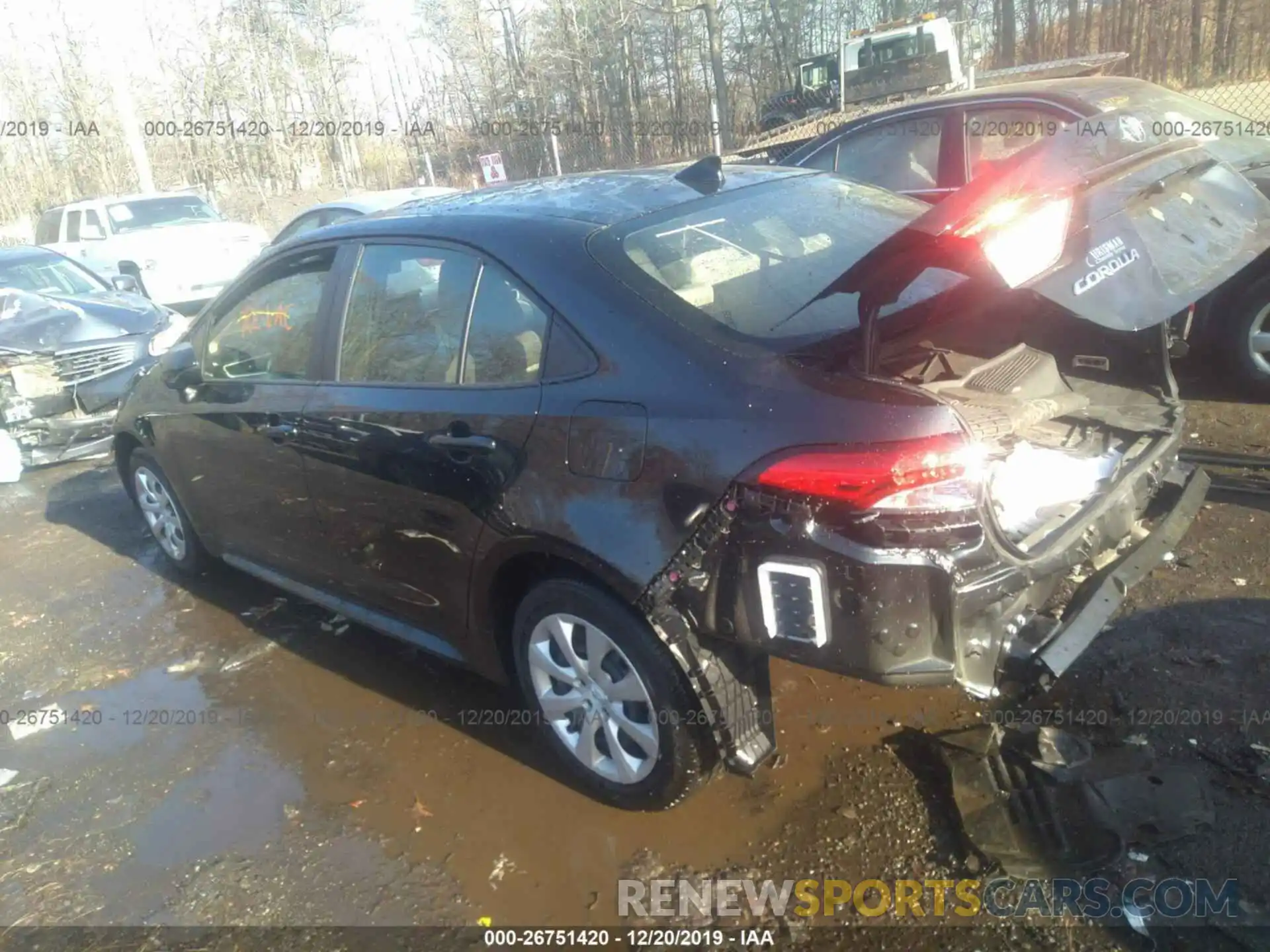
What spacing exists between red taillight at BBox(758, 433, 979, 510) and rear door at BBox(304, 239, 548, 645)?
36.3 inches

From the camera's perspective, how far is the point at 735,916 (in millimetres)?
2488

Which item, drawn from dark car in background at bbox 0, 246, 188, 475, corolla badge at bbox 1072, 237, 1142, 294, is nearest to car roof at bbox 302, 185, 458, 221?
dark car in background at bbox 0, 246, 188, 475

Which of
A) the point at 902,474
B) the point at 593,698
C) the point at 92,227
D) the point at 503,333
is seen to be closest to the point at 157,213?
the point at 92,227

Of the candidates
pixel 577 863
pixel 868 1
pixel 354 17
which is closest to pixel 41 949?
pixel 577 863

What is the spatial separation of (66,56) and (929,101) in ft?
99.9

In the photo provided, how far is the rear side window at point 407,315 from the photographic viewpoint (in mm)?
3002

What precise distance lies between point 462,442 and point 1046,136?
3.41m

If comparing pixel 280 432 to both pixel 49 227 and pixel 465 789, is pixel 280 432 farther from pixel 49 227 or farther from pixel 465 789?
pixel 49 227

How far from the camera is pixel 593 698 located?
2807mm

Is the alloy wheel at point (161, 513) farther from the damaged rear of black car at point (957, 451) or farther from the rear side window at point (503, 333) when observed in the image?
the damaged rear of black car at point (957, 451)

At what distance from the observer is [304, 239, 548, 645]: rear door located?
2793mm

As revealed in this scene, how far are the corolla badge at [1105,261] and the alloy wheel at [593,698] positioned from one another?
1510mm

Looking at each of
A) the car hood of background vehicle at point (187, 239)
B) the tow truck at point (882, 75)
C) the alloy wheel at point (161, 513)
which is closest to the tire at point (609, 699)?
the alloy wheel at point (161, 513)

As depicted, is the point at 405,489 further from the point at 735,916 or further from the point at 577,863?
the point at 735,916
